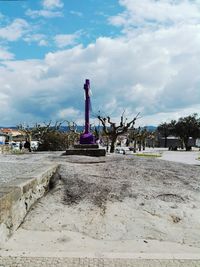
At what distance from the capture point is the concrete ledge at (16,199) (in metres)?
5.20

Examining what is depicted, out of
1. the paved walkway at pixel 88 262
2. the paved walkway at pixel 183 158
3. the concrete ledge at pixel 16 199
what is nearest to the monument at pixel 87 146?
the concrete ledge at pixel 16 199

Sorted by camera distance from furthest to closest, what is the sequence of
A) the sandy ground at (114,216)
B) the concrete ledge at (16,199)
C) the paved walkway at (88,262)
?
the sandy ground at (114,216) → the concrete ledge at (16,199) → the paved walkway at (88,262)

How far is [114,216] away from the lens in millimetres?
6672

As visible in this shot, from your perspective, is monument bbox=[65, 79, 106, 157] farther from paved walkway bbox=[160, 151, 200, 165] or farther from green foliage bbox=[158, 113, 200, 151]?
green foliage bbox=[158, 113, 200, 151]

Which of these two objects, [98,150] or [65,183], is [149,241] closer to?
[65,183]

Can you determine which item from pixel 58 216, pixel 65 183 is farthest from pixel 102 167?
pixel 58 216

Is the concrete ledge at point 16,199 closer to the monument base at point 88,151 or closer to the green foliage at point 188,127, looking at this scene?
the monument base at point 88,151

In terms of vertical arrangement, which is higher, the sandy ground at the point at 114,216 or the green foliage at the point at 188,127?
the green foliage at the point at 188,127

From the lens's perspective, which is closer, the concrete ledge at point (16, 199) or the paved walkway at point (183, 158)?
the concrete ledge at point (16, 199)

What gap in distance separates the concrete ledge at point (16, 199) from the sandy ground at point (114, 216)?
0.48 ft

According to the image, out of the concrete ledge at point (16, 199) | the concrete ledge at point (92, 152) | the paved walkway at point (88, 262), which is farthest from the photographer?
the concrete ledge at point (92, 152)

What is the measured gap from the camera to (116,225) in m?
6.30

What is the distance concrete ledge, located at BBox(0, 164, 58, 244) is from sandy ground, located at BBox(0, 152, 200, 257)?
15 cm

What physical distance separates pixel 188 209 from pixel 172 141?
359 ft
